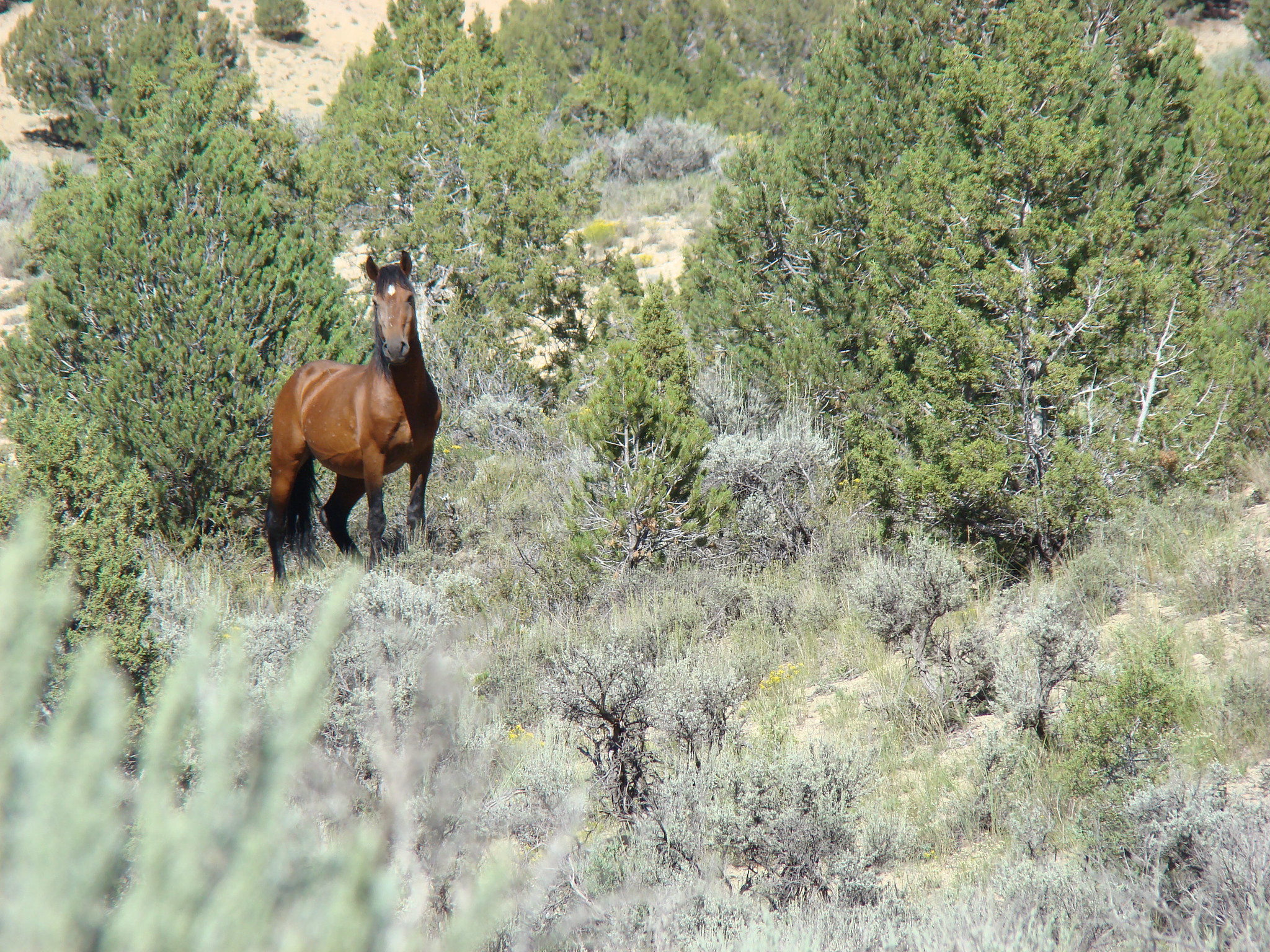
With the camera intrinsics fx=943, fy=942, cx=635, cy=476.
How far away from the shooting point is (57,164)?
14180mm

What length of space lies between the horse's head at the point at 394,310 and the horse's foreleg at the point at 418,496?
1040mm

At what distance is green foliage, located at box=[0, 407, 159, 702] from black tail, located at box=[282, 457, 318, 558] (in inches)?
136

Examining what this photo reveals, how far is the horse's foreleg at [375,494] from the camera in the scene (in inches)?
294

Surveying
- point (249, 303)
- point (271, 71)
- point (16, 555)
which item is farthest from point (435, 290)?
point (271, 71)

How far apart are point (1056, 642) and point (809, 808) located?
1.64 m

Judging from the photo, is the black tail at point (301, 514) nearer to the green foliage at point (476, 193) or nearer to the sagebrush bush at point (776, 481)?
the sagebrush bush at point (776, 481)

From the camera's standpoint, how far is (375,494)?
→ 24.5ft

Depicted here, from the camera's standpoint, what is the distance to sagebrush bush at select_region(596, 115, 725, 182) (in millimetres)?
26188

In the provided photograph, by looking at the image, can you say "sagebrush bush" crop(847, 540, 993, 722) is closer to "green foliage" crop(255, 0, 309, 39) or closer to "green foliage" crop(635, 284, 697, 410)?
"green foliage" crop(635, 284, 697, 410)

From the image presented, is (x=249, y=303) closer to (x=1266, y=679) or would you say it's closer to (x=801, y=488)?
(x=801, y=488)

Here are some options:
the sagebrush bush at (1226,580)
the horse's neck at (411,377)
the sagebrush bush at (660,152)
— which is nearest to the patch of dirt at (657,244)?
the sagebrush bush at (660,152)

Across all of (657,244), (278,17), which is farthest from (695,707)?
(278,17)

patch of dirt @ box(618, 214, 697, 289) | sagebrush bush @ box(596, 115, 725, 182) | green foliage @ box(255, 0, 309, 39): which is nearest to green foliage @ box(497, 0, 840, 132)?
sagebrush bush @ box(596, 115, 725, 182)

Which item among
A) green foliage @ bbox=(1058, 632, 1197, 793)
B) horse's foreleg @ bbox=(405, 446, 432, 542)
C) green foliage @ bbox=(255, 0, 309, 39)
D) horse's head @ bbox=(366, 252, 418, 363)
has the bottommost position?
horse's foreleg @ bbox=(405, 446, 432, 542)
